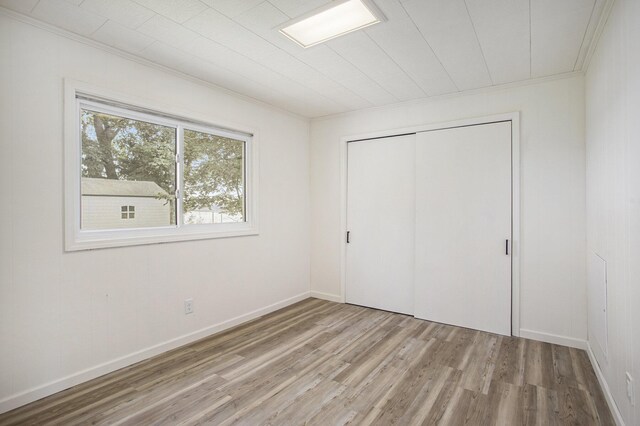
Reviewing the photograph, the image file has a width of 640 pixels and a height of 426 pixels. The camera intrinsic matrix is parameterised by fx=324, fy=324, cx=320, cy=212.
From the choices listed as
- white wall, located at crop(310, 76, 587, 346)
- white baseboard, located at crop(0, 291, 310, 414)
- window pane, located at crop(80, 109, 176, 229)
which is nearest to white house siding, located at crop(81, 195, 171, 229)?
window pane, located at crop(80, 109, 176, 229)

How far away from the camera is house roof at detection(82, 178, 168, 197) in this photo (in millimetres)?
2525

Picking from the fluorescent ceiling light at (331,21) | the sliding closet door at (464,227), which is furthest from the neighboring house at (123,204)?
the sliding closet door at (464,227)

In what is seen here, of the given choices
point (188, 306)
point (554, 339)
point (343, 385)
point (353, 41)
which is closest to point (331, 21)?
point (353, 41)

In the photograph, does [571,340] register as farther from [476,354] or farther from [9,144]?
[9,144]

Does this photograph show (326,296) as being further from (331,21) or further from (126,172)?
(331,21)

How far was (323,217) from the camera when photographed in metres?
4.60

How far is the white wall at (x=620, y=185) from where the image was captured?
63.2 inches

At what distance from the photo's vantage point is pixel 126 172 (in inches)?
108

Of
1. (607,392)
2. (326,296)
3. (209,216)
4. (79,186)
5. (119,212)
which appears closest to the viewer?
(607,392)

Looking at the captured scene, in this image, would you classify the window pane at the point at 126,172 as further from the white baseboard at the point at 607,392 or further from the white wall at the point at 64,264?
the white baseboard at the point at 607,392

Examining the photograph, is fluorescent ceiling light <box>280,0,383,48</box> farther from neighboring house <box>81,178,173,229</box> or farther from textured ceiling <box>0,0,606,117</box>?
neighboring house <box>81,178,173,229</box>

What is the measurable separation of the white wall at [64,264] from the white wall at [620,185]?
10.4 feet

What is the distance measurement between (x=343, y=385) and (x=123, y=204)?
2286mm

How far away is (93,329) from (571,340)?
4.10 metres
